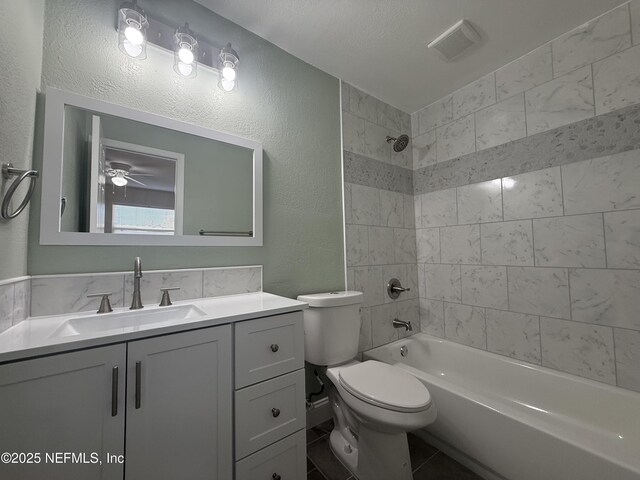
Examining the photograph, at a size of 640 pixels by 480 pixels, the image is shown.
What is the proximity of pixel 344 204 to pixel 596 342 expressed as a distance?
1.64 m

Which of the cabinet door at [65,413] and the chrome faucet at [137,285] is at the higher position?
the chrome faucet at [137,285]

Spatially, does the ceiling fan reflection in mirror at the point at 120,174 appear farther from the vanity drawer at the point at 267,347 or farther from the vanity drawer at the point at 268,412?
the vanity drawer at the point at 268,412

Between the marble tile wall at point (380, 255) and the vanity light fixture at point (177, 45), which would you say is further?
the marble tile wall at point (380, 255)

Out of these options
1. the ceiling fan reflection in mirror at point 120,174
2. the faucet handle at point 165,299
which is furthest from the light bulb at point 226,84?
the faucet handle at point 165,299

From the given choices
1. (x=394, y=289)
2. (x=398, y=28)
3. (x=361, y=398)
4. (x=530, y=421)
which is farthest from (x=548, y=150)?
(x=361, y=398)

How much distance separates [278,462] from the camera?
97 centimetres

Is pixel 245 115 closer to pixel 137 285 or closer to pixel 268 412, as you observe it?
pixel 137 285

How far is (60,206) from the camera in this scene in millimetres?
973

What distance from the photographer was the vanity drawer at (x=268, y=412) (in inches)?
35.0

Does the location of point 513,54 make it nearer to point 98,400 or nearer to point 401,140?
point 401,140

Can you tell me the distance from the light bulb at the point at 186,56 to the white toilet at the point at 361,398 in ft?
4.39

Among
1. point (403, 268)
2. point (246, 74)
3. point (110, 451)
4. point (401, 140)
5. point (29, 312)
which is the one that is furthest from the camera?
point (403, 268)

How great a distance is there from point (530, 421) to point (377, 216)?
1.41 metres

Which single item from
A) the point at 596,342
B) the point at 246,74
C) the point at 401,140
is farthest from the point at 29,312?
the point at 596,342
